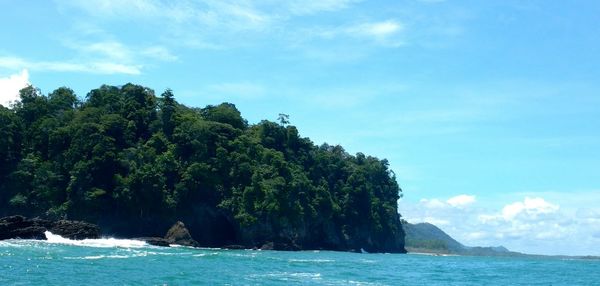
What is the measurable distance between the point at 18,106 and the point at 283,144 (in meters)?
32.6

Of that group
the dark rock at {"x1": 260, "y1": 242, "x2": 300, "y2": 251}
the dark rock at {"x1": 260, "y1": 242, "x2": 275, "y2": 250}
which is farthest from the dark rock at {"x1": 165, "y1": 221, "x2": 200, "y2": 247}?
the dark rock at {"x1": 260, "y1": 242, "x2": 300, "y2": 251}

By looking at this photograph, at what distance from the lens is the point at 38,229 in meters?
53.4

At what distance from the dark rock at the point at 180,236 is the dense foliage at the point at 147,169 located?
3.27 meters

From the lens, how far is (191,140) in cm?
7400

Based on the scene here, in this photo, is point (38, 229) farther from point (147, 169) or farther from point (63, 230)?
point (147, 169)

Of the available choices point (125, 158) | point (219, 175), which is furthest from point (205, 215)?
point (125, 158)

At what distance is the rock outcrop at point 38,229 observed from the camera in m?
52.2

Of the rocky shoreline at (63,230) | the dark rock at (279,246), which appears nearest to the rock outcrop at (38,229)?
the rocky shoreline at (63,230)

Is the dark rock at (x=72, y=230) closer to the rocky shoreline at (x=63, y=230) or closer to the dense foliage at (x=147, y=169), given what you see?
the rocky shoreline at (x=63, y=230)

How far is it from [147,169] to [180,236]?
7773 millimetres

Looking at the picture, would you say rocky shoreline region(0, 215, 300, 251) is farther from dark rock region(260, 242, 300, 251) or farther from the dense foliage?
dark rock region(260, 242, 300, 251)

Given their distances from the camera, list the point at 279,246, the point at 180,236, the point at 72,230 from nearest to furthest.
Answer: the point at 72,230
the point at 180,236
the point at 279,246

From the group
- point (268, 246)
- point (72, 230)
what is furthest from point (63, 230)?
point (268, 246)

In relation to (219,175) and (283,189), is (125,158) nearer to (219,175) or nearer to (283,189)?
(219,175)
